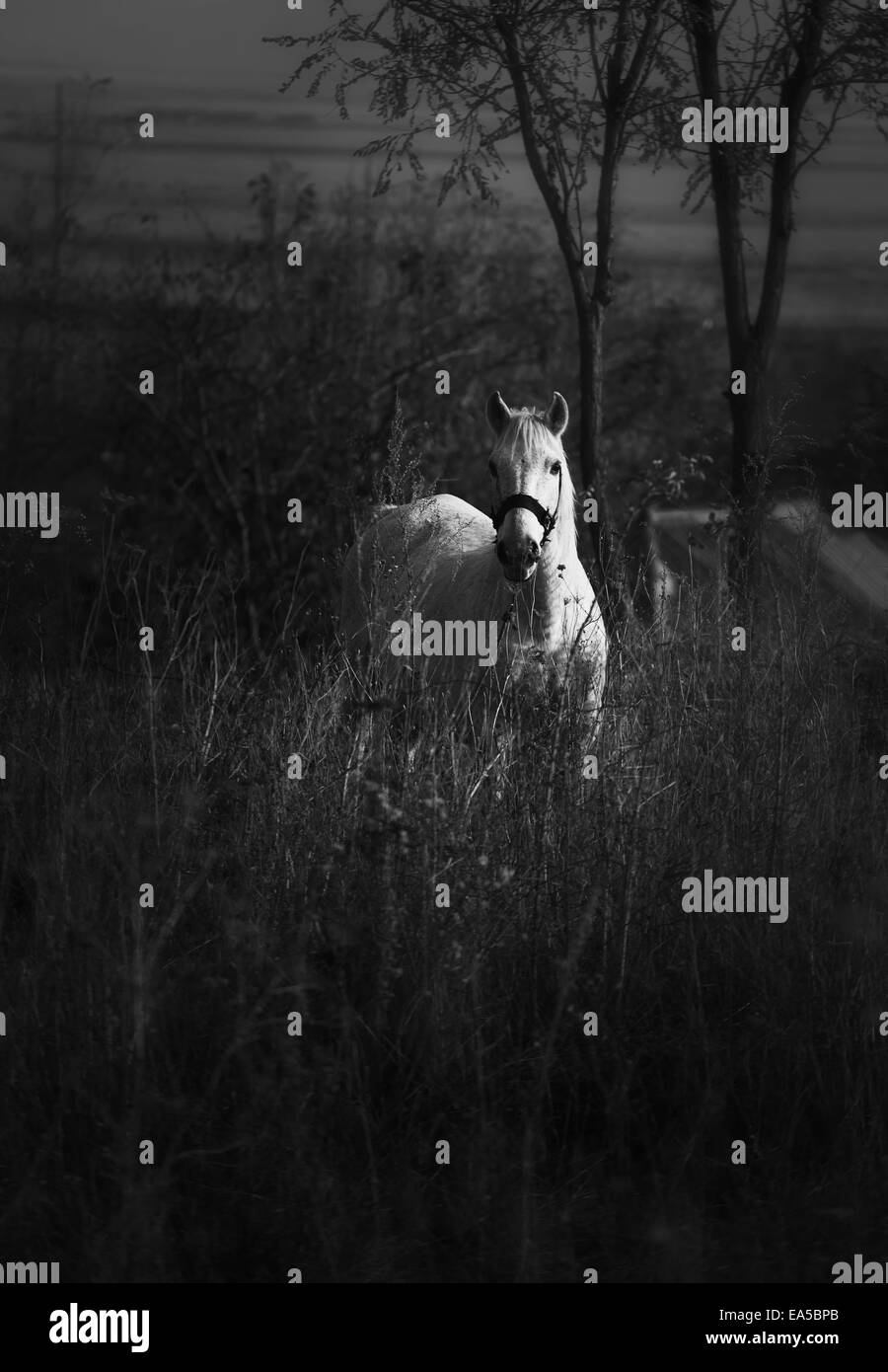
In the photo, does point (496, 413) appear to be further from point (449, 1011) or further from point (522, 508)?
point (449, 1011)

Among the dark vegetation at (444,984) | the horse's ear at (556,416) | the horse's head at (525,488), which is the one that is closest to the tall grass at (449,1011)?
the dark vegetation at (444,984)

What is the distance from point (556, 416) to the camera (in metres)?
6.25

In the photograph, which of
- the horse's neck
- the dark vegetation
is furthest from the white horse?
the dark vegetation

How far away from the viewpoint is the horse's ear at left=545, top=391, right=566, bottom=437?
616cm

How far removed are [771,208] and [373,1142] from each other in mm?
7573

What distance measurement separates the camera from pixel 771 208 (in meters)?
9.45

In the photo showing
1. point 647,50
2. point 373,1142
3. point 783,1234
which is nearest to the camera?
point 783,1234

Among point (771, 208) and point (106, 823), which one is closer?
point (106, 823)

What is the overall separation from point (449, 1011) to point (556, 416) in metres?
3.18

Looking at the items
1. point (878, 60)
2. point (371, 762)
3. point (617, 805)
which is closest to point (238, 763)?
point (371, 762)

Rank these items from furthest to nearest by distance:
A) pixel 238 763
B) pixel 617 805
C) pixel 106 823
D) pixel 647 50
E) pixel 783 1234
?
pixel 647 50, pixel 238 763, pixel 617 805, pixel 106 823, pixel 783 1234

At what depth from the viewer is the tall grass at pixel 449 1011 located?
3279 mm

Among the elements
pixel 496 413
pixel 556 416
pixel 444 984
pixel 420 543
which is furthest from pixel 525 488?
pixel 444 984

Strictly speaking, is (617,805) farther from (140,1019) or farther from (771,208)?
(771,208)
